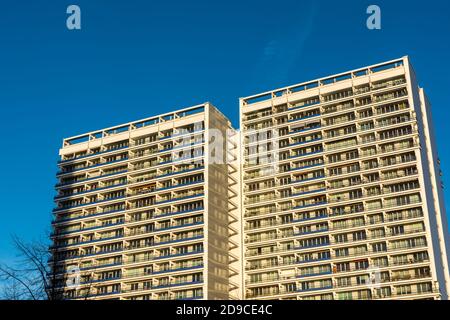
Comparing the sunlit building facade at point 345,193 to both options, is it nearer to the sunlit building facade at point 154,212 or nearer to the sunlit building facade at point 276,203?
the sunlit building facade at point 276,203

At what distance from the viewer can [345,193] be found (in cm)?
10212

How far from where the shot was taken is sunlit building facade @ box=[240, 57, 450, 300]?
93.3 meters

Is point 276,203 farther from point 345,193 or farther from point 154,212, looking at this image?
point 154,212

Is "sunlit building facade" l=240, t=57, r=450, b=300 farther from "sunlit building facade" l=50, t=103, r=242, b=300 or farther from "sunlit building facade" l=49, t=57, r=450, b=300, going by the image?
"sunlit building facade" l=50, t=103, r=242, b=300

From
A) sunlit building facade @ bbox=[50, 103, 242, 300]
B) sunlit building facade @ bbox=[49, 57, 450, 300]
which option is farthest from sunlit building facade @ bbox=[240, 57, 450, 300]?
sunlit building facade @ bbox=[50, 103, 242, 300]

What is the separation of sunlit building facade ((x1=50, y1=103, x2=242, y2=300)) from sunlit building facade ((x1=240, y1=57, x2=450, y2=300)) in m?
5.42

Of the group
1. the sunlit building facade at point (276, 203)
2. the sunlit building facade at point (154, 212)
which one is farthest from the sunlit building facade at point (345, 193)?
the sunlit building facade at point (154, 212)

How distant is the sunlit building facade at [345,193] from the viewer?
9331cm

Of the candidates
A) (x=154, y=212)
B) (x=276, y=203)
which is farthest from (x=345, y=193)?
(x=154, y=212)

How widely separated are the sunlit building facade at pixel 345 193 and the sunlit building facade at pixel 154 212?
17.8ft

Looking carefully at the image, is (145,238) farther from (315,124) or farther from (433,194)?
(433,194)
